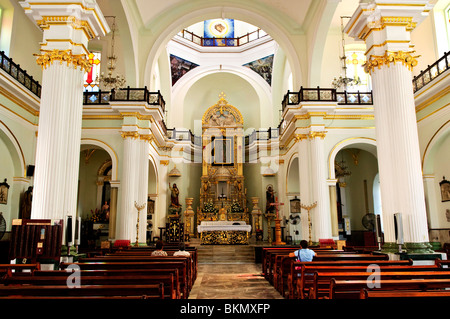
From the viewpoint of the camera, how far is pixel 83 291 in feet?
13.6

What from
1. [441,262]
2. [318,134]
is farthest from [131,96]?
[441,262]

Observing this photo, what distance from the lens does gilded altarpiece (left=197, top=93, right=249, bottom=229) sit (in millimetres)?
21969

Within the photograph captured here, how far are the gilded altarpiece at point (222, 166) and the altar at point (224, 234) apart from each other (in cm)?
249

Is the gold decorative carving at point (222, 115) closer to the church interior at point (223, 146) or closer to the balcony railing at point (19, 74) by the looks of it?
the church interior at point (223, 146)

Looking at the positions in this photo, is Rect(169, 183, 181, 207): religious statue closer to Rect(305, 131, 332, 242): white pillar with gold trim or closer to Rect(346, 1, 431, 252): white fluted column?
Rect(305, 131, 332, 242): white pillar with gold trim

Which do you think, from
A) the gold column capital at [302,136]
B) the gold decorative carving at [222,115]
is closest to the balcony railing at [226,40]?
the gold decorative carving at [222,115]

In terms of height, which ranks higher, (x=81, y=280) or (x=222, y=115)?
(x=222, y=115)

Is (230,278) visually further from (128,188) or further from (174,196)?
(174,196)

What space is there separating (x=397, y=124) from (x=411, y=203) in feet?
5.38

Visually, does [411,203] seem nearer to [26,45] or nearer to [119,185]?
[119,185]

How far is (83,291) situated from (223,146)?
19.7m

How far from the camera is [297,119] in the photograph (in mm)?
15180

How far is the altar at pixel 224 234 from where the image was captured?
18.7m
